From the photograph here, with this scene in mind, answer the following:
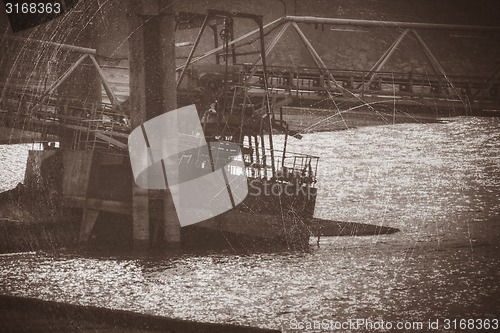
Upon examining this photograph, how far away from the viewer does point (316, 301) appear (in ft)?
22.0

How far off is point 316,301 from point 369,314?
0.52 m

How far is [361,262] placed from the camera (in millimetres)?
7984

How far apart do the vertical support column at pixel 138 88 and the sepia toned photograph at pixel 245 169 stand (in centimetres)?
2

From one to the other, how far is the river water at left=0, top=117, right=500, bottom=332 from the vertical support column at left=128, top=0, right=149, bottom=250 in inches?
12.8

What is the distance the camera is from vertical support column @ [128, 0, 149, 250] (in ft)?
24.0

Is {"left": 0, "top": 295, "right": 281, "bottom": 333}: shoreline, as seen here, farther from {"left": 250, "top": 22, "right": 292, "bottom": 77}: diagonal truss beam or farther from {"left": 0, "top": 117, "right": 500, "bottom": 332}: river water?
{"left": 250, "top": 22, "right": 292, "bottom": 77}: diagonal truss beam

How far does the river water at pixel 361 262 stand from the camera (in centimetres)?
654

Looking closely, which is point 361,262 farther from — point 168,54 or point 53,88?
point 53,88

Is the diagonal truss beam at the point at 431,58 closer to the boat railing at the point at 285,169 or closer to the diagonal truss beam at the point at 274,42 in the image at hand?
the diagonal truss beam at the point at 274,42

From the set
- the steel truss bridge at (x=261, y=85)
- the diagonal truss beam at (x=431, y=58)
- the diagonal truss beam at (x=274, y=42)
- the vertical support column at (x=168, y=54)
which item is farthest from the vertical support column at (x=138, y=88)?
the diagonal truss beam at (x=431, y=58)

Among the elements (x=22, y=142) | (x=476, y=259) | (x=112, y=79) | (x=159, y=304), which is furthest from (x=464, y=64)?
(x=22, y=142)

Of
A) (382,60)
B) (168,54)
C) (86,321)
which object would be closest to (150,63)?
(168,54)

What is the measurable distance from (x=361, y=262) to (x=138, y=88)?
2.61 m

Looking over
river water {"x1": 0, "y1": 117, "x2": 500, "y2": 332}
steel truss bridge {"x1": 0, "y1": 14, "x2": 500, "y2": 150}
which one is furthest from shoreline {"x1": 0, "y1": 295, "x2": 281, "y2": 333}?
steel truss bridge {"x1": 0, "y1": 14, "x2": 500, "y2": 150}
